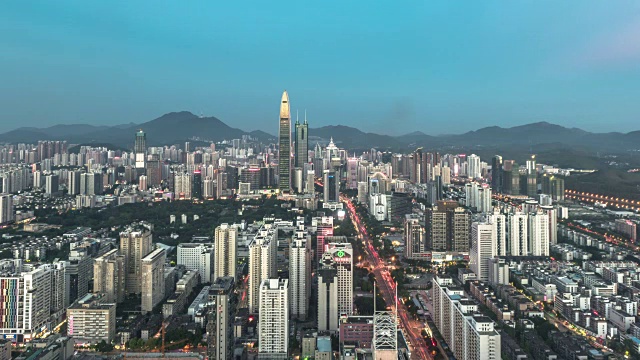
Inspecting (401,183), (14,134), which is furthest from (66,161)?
(401,183)

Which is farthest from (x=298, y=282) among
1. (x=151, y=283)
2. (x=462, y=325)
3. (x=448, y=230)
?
(x=448, y=230)

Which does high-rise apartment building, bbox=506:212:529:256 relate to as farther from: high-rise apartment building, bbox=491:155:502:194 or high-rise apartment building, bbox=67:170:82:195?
high-rise apartment building, bbox=67:170:82:195

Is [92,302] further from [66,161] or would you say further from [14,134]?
[14,134]

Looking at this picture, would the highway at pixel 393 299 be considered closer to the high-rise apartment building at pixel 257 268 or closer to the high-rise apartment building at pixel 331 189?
the high-rise apartment building at pixel 257 268

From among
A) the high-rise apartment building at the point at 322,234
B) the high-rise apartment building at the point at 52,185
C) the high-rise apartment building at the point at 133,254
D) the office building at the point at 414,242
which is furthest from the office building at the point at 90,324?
the high-rise apartment building at the point at 52,185

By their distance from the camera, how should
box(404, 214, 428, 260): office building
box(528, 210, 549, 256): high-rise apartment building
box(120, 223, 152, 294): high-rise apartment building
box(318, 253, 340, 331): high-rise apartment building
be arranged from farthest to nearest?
box(404, 214, 428, 260): office building, box(528, 210, 549, 256): high-rise apartment building, box(120, 223, 152, 294): high-rise apartment building, box(318, 253, 340, 331): high-rise apartment building

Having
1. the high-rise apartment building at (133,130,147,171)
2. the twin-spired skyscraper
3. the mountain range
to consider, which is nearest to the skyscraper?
the twin-spired skyscraper

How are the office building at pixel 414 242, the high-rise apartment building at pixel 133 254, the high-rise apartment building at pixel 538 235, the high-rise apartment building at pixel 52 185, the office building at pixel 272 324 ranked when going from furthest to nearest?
1. the high-rise apartment building at pixel 52 185
2. the office building at pixel 414 242
3. the high-rise apartment building at pixel 538 235
4. the high-rise apartment building at pixel 133 254
5. the office building at pixel 272 324
